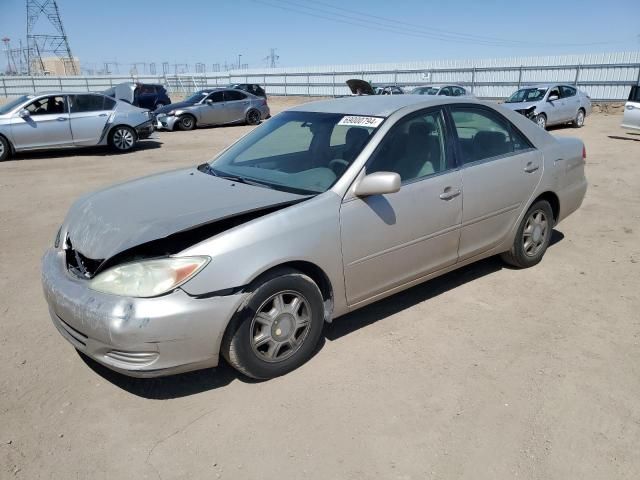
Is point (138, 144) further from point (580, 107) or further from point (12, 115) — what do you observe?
point (580, 107)

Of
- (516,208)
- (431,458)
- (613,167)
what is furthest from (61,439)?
(613,167)

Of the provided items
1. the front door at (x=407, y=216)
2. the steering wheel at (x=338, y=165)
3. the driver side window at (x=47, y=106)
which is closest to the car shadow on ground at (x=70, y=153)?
the driver side window at (x=47, y=106)

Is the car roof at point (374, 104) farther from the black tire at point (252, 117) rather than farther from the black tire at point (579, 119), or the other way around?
the black tire at point (252, 117)

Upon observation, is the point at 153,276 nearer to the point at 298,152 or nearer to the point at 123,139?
the point at 298,152

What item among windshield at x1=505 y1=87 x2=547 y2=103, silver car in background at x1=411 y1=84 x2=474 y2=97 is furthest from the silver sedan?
silver car in background at x1=411 y1=84 x2=474 y2=97

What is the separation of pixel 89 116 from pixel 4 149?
1.99 meters

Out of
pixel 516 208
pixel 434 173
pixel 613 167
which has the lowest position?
pixel 613 167

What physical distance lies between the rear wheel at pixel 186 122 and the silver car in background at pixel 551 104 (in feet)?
35.8

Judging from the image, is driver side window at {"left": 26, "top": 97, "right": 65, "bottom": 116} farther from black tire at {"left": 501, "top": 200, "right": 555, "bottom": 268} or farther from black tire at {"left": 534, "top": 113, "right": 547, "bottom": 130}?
black tire at {"left": 534, "top": 113, "right": 547, "bottom": 130}

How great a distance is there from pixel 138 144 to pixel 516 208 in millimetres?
12682

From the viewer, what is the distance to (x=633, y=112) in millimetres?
13734

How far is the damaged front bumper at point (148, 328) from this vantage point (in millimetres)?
2645

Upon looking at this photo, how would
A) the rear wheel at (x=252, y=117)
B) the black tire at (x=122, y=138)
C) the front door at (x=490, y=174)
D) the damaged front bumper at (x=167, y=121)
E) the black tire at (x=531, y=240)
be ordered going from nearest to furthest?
the front door at (x=490, y=174) < the black tire at (x=531, y=240) < the black tire at (x=122, y=138) < the damaged front bumper at (x=167, y=121) < the rear wheel at (x=252, y=117)

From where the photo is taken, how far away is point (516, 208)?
4.42 m
